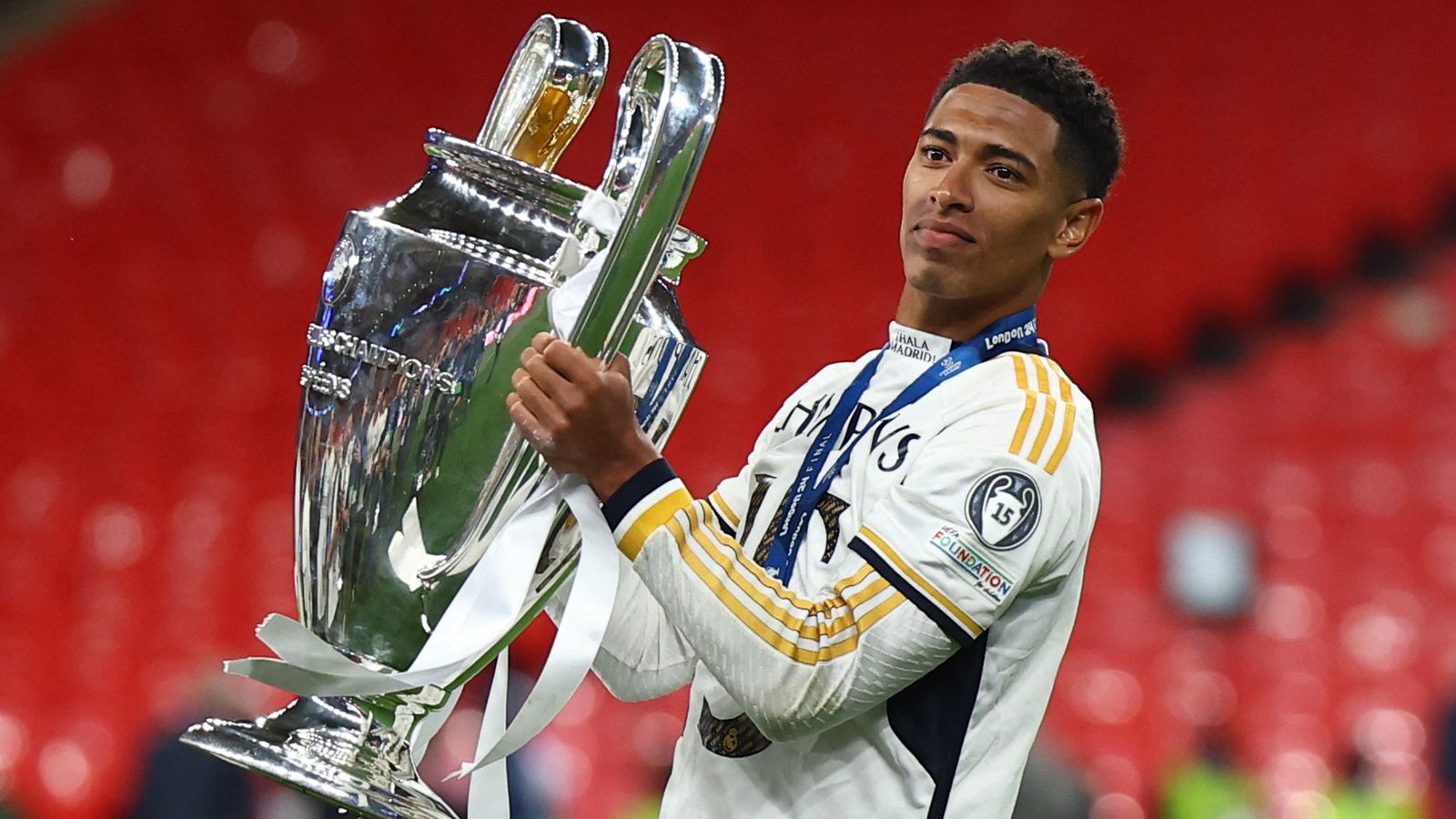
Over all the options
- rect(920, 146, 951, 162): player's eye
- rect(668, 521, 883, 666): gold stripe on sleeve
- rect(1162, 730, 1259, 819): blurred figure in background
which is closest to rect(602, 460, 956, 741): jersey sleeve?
rect(668, 521, 883, 666): gold stripe on sleeve

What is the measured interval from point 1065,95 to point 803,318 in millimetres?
2485

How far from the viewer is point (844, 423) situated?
119cm

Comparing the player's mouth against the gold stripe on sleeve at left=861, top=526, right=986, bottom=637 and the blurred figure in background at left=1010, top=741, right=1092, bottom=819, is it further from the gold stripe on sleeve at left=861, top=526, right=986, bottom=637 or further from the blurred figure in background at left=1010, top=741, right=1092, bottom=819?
the blurred figure in background at left=1010, top=741, right=1092, bottom=819

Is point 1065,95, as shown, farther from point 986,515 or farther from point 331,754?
point 331,754

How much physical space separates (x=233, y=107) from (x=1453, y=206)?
279 centimetres

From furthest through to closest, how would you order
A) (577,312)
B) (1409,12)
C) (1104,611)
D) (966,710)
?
(1409,12) < (1104,611) < (966,710) < (577,312)

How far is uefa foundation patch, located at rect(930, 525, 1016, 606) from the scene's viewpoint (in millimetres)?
986

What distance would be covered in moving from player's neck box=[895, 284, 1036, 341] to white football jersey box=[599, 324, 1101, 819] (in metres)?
0.02

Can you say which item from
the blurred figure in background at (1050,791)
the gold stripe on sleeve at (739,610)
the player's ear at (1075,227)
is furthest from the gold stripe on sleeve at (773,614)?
the blurred figure in background at (1050,791)

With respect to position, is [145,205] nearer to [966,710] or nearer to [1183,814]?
[1183,814]

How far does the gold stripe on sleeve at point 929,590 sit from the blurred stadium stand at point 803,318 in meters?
2.30

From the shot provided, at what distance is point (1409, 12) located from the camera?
372 cm

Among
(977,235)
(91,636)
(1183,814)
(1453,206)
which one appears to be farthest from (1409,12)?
(91,636)

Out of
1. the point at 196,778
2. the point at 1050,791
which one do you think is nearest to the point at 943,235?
the point at 1050,791
